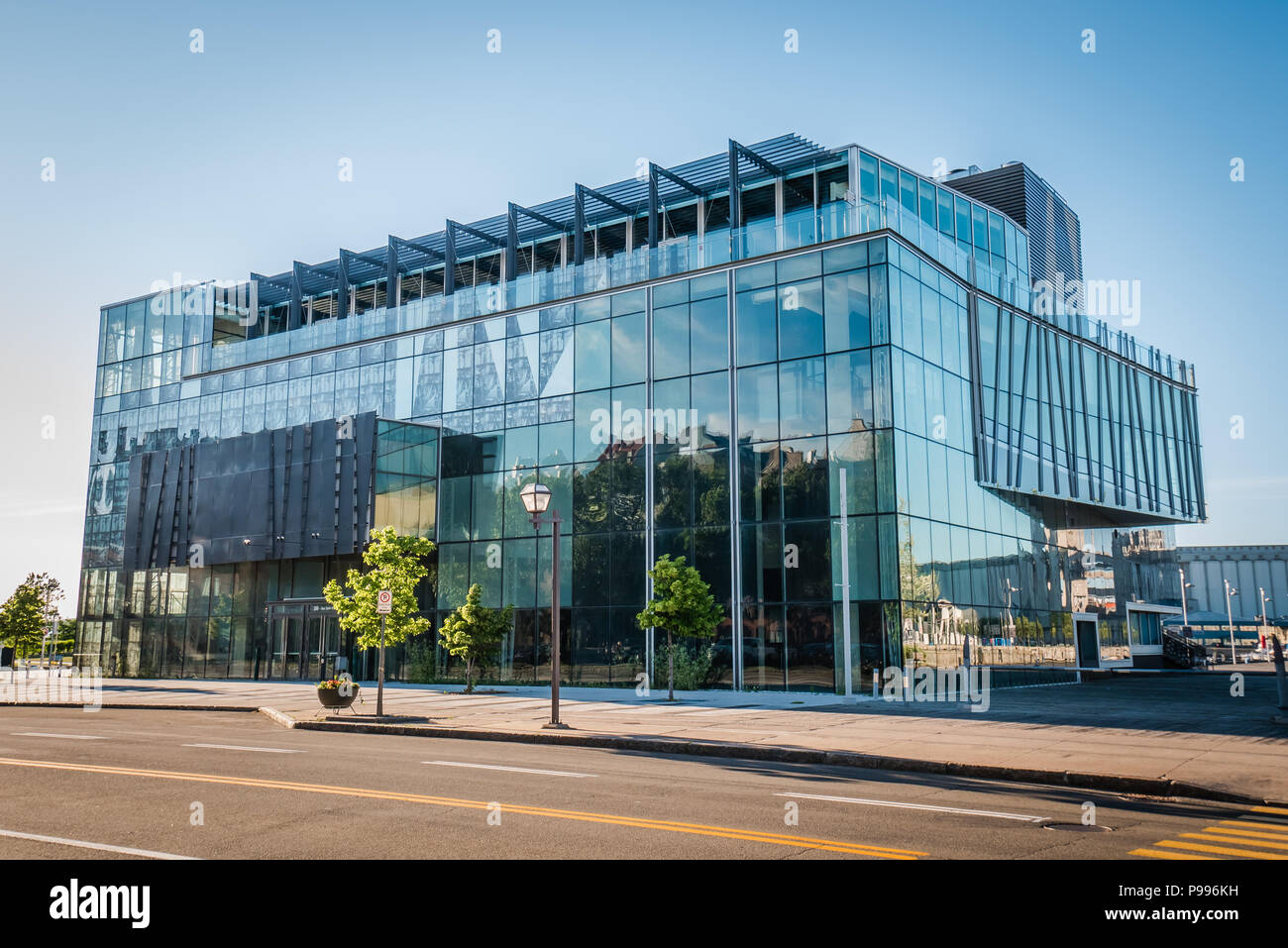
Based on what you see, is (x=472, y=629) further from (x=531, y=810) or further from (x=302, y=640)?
(x=531, y=810)

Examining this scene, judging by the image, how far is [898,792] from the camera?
428 inches

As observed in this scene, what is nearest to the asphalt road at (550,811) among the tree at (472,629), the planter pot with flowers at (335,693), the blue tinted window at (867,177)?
the planter pot with flowers at (335,693)

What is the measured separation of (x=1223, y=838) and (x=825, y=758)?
628 centimetres

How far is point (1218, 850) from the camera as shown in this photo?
7848 millimetres

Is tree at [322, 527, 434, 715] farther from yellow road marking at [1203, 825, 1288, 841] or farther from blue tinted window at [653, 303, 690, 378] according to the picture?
yellow road marking at [1203, 825, 1288, 841]

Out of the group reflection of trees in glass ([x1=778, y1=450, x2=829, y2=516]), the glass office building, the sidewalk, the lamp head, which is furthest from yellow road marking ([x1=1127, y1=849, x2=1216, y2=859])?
reflection of trees in glass ([x1=778, y1=450, x2=829, y2=516])

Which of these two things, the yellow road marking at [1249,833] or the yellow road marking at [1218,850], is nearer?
the yellow road marking at [1218,850]

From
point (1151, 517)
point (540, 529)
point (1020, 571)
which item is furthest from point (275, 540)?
point (1151, 517)

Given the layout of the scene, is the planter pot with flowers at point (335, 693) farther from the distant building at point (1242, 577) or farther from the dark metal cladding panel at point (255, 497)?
the distant building at point (1242, 577)

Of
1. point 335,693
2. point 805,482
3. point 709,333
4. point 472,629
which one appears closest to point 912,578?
point 805,482

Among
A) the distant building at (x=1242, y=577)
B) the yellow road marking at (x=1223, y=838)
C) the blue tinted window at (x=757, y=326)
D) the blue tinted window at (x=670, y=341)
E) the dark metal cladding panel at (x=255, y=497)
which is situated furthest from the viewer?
the distant building at (x=1242, y=577)

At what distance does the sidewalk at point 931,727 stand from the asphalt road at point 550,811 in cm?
97

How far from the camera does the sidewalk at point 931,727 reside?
1258 cm
